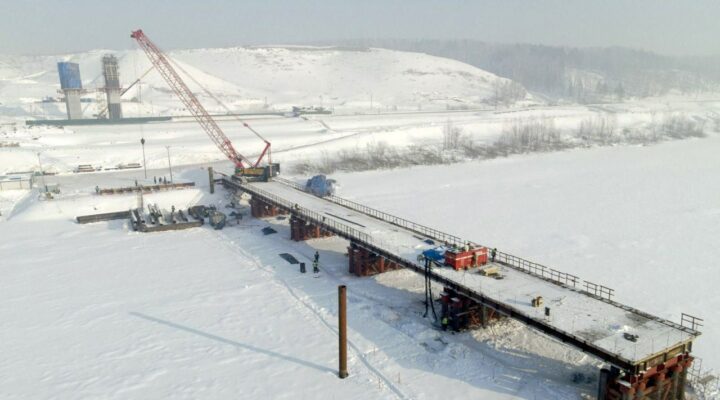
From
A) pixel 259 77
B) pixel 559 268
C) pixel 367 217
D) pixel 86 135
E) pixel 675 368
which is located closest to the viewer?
pixel 675 368

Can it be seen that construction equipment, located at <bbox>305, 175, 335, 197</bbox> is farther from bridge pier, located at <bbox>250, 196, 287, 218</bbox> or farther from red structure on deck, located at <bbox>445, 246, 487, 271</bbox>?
red structure on deck, located at <bbox>445, 246, 487, 271</bbox>

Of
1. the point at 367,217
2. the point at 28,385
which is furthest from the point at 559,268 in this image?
the point at 28,385

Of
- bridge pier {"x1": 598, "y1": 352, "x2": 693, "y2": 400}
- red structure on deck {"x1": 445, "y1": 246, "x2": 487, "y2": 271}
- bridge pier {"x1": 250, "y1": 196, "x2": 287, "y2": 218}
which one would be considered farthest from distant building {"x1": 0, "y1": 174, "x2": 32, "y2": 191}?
bridge pier {"x1": 598, "y1": 352, "x2": 693, "y2": 400}

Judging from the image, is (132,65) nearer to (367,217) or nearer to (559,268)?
(367,217)

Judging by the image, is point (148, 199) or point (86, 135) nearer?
point (148, 199)

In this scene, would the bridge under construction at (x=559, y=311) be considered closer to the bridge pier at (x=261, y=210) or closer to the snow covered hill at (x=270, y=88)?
the bridge pier at (x=261, y=210)
